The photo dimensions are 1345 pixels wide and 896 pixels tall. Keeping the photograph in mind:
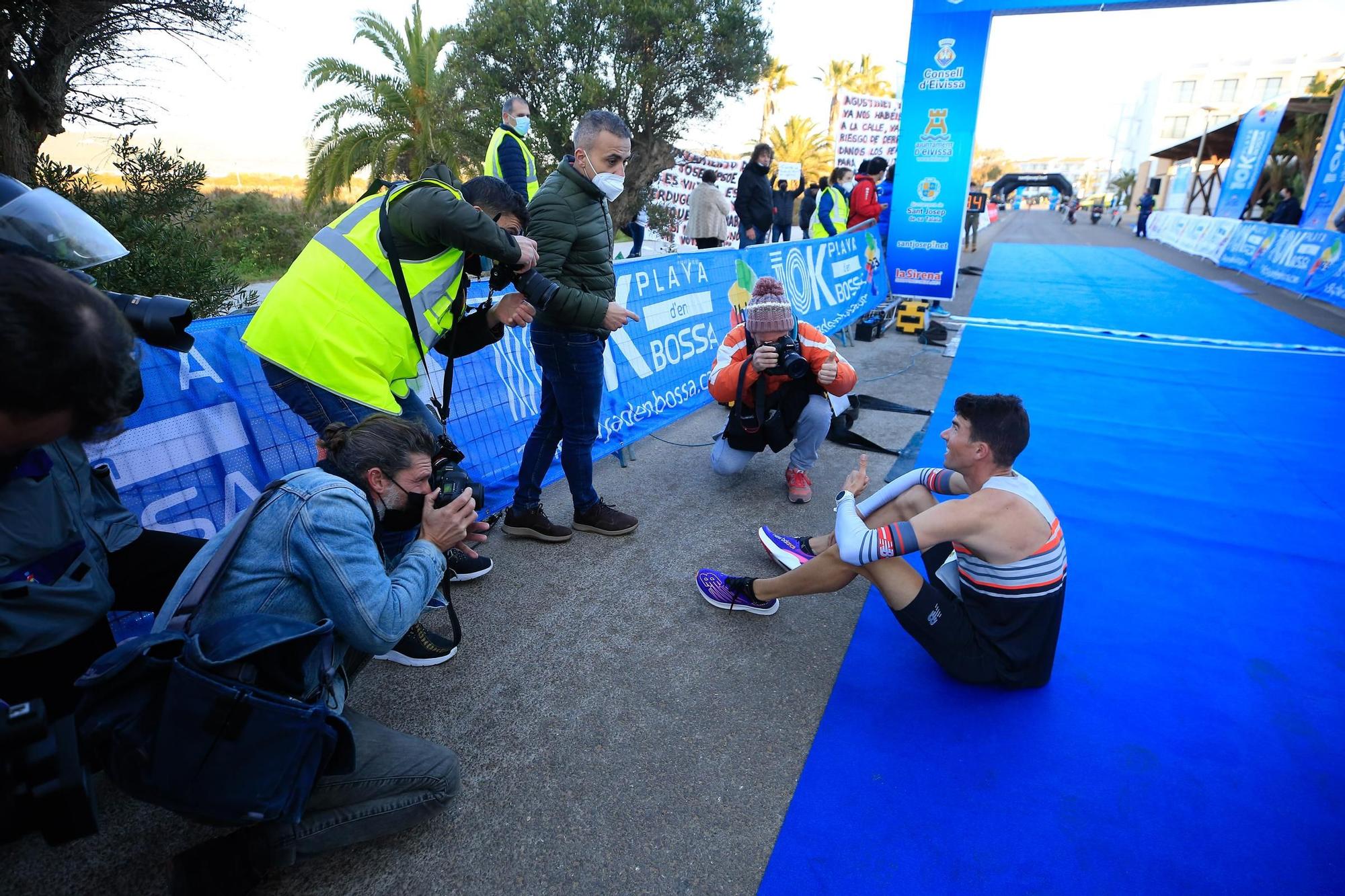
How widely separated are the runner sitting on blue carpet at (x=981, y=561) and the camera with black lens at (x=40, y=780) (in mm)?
2059

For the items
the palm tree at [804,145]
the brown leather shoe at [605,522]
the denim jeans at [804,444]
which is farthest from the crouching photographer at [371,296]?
the palm tree at [804,145]

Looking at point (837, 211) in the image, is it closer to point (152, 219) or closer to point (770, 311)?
point (770, 311)

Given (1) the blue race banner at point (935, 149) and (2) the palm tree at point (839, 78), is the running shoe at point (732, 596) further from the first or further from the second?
(2) the palm tree at point (839, 78)

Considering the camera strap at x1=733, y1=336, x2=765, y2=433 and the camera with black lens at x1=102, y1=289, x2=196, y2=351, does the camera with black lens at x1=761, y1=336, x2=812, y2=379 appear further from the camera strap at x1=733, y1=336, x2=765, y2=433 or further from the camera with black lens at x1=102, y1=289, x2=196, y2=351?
the camera with black lens at x1=102, y1=289, x2=196, y2=351

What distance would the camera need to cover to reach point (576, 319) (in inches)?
117

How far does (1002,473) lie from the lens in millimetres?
2430

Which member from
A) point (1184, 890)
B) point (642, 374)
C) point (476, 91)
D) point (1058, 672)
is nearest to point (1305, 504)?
point (1058, 672)

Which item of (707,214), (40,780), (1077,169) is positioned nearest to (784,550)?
(40,780)

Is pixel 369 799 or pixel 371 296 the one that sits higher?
pixel 371 296

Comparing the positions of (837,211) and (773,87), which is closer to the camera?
(837,211)

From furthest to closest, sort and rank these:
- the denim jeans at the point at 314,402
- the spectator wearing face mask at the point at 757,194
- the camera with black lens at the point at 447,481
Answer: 1. the spectator wearing face mask at the point at 757,194
2. the denim jeans at the point at 314,402
3. the camera with black lens at the point at 447,481

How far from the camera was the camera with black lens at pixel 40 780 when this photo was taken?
110 cm

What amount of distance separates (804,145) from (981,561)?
3228cm

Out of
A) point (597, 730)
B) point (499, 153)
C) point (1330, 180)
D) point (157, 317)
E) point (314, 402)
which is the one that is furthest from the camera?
point (1330, 180)
